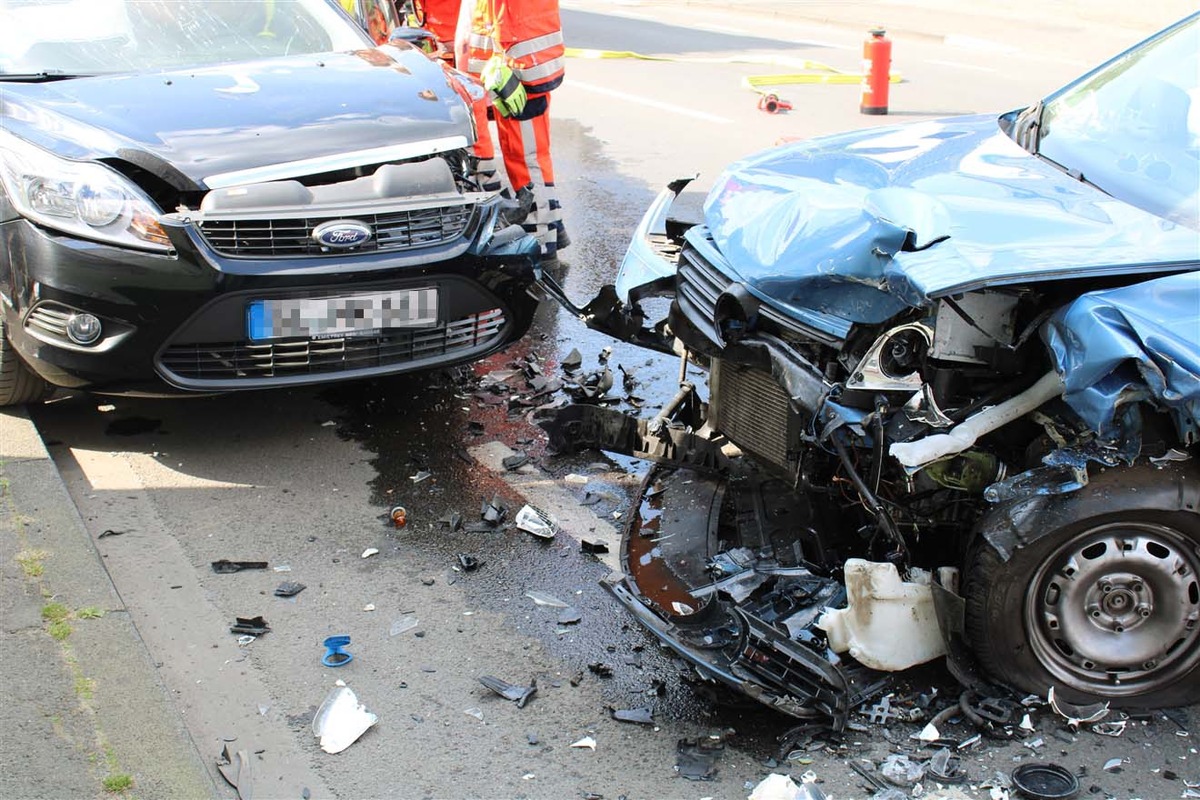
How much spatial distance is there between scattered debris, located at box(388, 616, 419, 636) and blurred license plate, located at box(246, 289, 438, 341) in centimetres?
128

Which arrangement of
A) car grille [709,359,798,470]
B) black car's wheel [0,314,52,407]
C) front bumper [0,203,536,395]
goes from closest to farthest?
car grille [709,359,798,470] → front bumper [0,203,536,395] → black car's wheel [0,314,52,407]

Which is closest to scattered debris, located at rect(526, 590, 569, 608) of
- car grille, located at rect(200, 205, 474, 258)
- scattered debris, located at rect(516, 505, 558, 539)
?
scattered debris, located at rect(516, 505, 558, 539)

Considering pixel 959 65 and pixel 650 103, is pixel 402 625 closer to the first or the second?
pixel 650 103

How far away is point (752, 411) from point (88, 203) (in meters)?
2.46

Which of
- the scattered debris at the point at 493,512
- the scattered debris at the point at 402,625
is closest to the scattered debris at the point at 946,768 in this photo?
the scattered debris at the point at 402,625

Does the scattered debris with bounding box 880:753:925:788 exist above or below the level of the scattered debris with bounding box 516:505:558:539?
above

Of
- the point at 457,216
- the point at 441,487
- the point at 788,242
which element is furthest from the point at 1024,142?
the point at 441,487

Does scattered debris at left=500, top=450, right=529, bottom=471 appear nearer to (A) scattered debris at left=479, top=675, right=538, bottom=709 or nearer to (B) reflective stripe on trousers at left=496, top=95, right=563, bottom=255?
(A) scattered debris at left=479, top=675, right=538, bottom=709

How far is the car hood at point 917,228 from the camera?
10.6ft

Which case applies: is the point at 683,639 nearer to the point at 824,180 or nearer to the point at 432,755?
the point at 432,755

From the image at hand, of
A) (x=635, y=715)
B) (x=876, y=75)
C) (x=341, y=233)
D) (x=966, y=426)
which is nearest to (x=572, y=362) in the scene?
(x=341, y=233)

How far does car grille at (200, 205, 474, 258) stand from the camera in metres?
4.49

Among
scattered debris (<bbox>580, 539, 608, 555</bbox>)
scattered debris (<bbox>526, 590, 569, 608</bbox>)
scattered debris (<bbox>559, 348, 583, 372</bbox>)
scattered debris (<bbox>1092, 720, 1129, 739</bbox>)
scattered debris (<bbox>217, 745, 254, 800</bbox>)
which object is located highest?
scattered debris (<bbox>1092, 720, 1129, 739</bbox>)

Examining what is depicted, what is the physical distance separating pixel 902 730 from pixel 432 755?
1.23m
